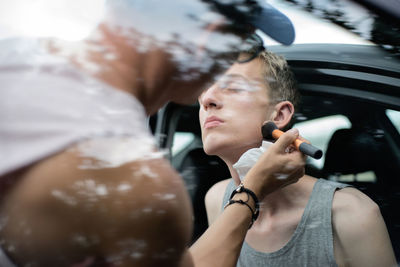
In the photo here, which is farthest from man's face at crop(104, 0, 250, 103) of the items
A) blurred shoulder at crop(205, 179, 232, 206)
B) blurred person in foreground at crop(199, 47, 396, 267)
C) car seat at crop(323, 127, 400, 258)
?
blurred shoulder at crop(205, 179, 232, 206)

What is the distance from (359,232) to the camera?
48.8 inches

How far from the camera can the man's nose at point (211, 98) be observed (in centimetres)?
101

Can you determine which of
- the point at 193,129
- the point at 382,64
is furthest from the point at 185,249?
the point at 382,64

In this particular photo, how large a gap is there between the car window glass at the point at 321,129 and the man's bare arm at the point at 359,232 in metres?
0.19

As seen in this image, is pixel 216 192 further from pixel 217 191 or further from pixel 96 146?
pixel 96 146

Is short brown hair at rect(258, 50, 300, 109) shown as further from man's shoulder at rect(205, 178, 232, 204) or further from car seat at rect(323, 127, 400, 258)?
man's shoulder at rect(205, 178, 232, 204)

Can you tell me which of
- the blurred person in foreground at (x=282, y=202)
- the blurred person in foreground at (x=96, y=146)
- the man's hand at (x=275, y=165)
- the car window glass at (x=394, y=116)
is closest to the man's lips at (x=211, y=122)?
the blurred person in foreground at (x=282, y=202)

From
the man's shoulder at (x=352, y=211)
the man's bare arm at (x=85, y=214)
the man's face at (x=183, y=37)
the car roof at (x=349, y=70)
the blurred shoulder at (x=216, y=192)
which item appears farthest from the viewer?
the blurred shoulder at (x=216, y=192)

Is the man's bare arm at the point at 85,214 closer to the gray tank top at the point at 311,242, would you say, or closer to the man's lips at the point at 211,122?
the man's lips at the point at 211,122

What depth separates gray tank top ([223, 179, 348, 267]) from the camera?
1.23 meters

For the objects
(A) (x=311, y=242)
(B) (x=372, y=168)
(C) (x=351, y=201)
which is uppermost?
(B) (x=372, y=168)

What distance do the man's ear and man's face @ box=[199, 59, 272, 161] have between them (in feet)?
0.09

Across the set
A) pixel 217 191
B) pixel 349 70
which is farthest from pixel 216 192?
pixel 349 70

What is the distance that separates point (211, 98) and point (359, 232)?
0.68 metres
